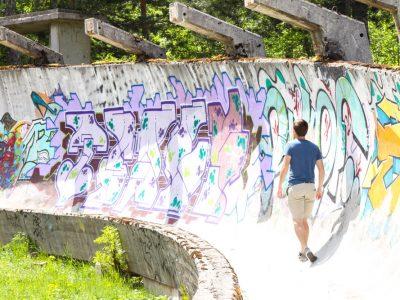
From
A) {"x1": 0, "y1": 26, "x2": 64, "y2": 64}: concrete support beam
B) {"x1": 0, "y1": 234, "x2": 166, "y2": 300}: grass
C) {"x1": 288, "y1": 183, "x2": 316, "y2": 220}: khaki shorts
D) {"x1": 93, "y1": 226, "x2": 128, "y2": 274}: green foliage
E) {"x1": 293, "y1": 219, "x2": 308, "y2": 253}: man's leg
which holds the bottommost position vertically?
{"x1": 0, "y1": 234, "x2": 166, "y2": 300}: grass

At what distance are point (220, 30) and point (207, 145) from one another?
70.7 inches

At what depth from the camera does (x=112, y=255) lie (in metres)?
12.1

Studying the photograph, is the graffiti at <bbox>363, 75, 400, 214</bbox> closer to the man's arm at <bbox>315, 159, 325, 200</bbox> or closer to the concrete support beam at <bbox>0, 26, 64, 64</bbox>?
the man's arm at <bbox>315, 159, 325, 200</bbox>

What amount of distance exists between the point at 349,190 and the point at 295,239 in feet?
3.19

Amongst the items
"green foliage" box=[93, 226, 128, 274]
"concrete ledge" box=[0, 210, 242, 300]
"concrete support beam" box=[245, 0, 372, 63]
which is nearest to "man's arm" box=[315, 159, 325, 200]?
"concrete ledge" box=[0, 210, 242, 300]

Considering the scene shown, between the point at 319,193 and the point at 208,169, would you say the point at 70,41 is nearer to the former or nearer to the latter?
the point at 208,169

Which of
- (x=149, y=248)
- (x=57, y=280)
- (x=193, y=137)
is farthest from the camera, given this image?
(x=193, y=137)

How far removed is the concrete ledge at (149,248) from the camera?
7.36m

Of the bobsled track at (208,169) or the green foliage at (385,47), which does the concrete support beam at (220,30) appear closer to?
the bobsled track at (208,169)

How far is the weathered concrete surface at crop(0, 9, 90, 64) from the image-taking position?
2005 centimetres

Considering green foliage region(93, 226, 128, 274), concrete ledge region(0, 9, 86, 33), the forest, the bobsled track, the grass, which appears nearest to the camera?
the bobsled track

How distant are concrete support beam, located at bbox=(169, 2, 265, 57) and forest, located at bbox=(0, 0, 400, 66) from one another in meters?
10.2

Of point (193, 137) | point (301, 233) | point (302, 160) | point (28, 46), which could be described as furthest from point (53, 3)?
point (301, 233)

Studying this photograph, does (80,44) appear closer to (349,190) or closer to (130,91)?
(130,91)
